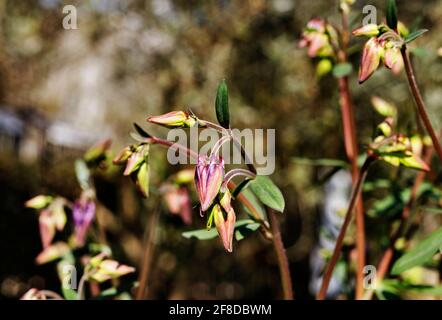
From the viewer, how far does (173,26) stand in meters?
2.19

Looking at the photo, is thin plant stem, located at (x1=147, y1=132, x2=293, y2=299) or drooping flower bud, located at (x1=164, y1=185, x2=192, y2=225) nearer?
thin plant stem, located at (x1=147, y1=132, x2=293, y2=299)

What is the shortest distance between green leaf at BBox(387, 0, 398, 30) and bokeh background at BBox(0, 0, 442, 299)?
3.80 ft

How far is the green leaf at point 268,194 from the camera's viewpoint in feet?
2.06

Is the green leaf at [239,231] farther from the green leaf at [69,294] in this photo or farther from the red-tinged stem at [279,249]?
the green leaf at [69,294]

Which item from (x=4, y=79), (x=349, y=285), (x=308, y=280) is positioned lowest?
(x=308, y=280)

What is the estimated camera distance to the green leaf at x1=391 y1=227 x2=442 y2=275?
2.30ft

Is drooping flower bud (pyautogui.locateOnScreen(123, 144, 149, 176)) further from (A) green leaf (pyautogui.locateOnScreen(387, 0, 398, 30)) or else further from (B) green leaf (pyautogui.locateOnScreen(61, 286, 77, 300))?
(A) green leaf (pyautogui.locateOnScreen(387, 0, 398, 30))

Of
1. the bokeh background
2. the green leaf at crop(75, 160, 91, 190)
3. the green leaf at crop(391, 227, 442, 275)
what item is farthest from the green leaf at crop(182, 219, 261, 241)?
the bokeh background

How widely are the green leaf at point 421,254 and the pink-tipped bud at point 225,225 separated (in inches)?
11.6

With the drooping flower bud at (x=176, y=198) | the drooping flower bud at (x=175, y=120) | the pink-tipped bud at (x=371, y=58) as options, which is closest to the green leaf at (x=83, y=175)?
the drooping flower bud at (x=176, y=198)

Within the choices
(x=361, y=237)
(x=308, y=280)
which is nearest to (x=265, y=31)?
(x=308, y=280)

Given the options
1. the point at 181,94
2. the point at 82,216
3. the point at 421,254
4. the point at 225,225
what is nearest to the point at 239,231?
the point at 225,225

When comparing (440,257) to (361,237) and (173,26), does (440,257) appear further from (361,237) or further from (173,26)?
(173,26)

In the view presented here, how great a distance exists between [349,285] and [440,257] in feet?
0.62
